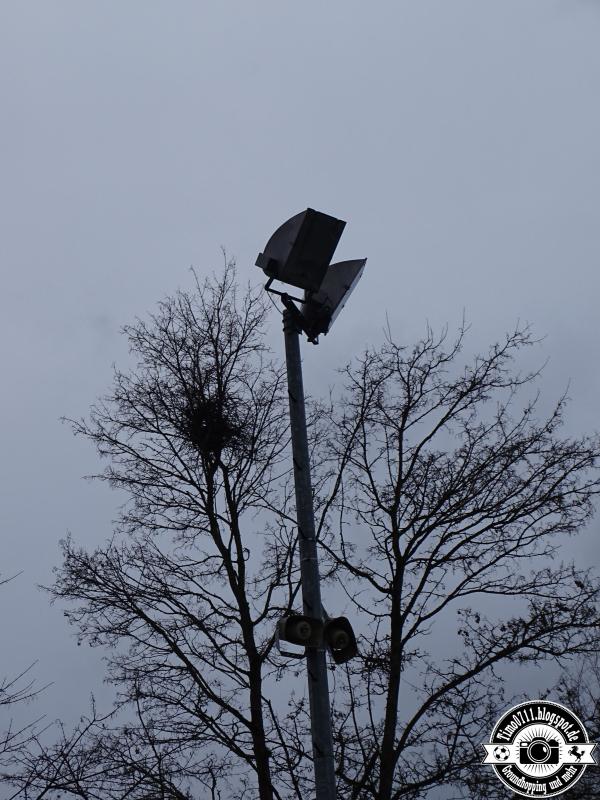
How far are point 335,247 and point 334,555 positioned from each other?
16.0ft

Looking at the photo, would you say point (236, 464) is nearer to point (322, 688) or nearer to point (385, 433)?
point (385, 433)

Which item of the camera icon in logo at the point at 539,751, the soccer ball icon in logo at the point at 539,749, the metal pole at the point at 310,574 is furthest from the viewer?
the camera icon in logo at the point at 539,751

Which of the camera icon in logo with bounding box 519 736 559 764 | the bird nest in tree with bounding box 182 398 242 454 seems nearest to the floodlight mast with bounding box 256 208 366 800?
Answer: the camera icon in logo with bounding box 519 736 559 764

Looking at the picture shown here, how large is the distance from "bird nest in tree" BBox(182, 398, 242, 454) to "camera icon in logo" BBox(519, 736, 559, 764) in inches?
187

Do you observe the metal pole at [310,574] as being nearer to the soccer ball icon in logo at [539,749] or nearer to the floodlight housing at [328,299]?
the floodlight housing at [328,299]

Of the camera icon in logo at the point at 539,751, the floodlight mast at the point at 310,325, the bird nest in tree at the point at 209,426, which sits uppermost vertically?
the bird nest in tree at the point at 209,426

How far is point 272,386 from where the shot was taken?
11.2 meters

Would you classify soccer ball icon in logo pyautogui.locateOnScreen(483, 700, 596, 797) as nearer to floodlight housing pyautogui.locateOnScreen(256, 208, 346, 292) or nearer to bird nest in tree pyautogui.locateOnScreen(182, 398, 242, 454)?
bird nest in tree pyautogui.locateOnScreen(182, 398, 242, 454)

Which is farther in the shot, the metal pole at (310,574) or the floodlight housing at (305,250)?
the floodlight housing at (305,250)

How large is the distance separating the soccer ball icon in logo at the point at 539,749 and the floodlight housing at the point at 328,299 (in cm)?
469

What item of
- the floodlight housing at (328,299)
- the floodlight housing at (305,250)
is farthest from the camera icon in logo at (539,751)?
the floodlight housing at (305,250)

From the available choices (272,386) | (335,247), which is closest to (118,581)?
(272,386)

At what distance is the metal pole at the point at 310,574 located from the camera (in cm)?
479

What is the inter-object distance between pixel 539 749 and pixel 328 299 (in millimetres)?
5049
